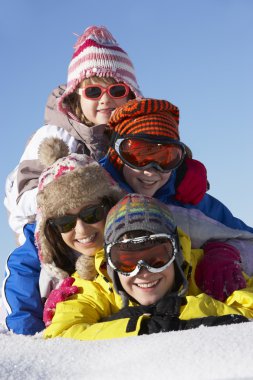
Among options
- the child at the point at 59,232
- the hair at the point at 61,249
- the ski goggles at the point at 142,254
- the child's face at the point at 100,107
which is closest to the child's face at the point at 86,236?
the child at the point at 59,232

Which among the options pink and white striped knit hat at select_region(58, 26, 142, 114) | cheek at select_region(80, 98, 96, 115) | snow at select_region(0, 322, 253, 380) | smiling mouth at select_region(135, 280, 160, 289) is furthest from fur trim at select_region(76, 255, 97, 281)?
pink and white striped knit hat at select_region(58, 26, 142, 114)

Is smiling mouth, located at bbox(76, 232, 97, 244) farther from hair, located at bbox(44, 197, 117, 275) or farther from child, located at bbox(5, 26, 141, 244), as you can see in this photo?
child, located at bbox(5, 26, 141, 244)

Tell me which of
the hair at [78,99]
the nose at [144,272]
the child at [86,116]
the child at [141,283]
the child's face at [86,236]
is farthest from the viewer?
the hair at [78,99]

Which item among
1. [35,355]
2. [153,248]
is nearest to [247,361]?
[35,355]

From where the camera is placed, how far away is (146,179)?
3.67 metres

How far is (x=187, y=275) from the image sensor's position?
3115mm

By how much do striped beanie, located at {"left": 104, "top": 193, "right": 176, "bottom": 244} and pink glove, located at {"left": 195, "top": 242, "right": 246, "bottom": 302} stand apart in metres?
0.34

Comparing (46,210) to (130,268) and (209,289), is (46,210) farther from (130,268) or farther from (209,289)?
(209,289)

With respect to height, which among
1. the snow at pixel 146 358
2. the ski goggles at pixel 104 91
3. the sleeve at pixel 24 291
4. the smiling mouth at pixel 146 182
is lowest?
the sleeve at pixel 24 291

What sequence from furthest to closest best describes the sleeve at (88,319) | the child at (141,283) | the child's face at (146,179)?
the child's face at (146,179)
the child at (141,283)
the sleeve at (88,319)

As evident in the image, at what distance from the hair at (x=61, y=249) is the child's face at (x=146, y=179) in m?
0.33

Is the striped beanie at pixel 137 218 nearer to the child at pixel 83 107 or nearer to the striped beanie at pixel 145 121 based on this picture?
the striped beanie at pixel 145 121

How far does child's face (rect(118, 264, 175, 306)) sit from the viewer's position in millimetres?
2895

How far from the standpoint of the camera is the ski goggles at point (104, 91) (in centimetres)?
452
